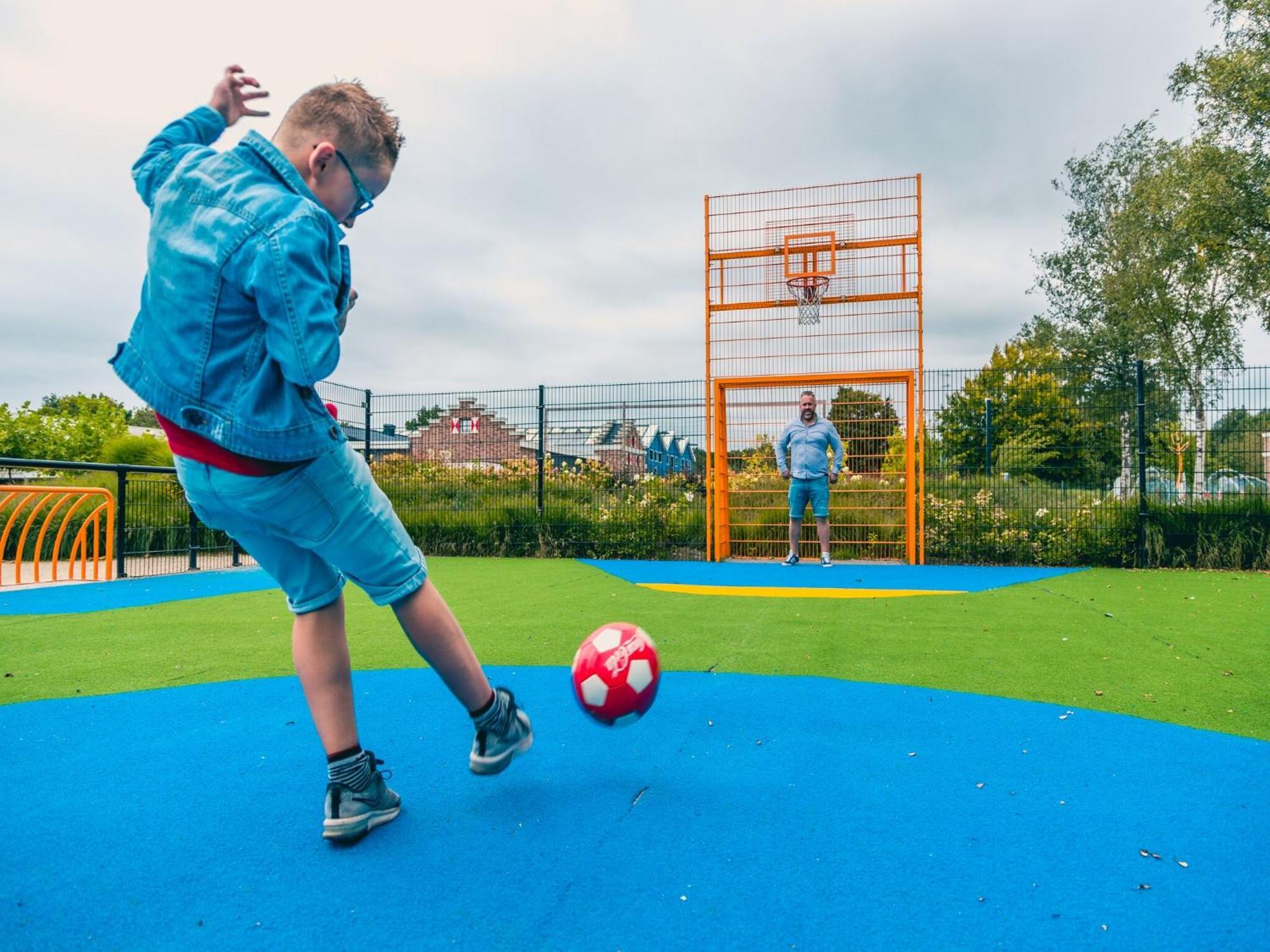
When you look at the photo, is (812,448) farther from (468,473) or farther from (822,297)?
(468,473)

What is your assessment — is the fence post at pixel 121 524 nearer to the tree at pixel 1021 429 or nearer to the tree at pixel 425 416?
the tree at pixel 425 416

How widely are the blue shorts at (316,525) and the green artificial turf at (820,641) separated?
6.47 feet

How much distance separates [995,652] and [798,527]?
566 cm

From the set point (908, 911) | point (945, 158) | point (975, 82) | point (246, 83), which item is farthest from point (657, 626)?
point (975, 82)

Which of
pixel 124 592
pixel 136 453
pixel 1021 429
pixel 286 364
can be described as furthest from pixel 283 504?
pixel 136 453

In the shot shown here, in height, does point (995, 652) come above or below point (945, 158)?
below

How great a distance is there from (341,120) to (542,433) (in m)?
9.20

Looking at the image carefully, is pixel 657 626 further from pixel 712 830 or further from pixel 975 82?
pixel 975 82

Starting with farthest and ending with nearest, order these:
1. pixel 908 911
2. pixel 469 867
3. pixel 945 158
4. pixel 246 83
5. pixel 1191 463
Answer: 1. pixel 945 158
2. pixel 1191 463
3. pixel 246 83
4. pixel 469 867
5. pixel 908 911

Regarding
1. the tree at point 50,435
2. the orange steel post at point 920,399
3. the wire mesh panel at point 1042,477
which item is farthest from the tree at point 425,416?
the tree at point 50,435

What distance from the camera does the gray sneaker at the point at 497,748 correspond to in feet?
6.98

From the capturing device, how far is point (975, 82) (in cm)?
1136

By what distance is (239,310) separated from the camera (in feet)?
5.45

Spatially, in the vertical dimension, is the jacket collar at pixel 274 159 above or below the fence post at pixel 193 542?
above
